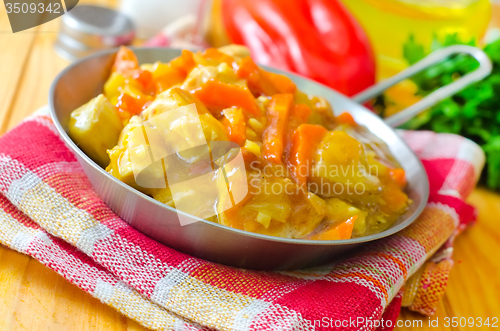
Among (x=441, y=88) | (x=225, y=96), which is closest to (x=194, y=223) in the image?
(x=225, y=96)

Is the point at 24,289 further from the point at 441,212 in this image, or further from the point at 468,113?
the point at 468,113

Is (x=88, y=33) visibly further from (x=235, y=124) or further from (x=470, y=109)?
(x=470, y=109)

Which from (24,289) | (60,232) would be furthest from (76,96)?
(24,289)

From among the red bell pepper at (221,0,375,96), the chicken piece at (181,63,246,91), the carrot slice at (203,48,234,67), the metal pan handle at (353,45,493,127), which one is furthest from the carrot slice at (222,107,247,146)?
the red bell pepper at (221,0,375,96)

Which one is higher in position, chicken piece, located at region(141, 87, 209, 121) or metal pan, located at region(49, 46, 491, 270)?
chicken piece, located at region(141, 87, 209, 121)

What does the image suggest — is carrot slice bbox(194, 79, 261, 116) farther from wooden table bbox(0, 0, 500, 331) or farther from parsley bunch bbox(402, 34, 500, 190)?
parsley bunch bbox(402, 34, 500, 190)
